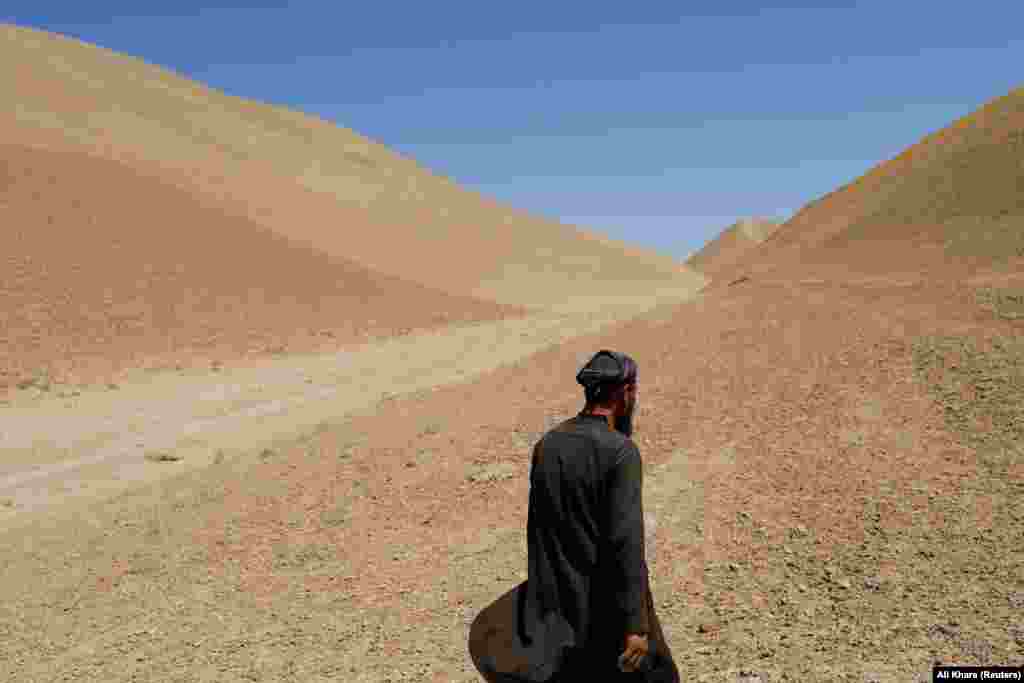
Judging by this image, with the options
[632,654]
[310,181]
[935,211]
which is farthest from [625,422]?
[310,181]

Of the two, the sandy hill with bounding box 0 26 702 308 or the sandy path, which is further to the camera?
the sandy hill with bounding box 0 26 702 308

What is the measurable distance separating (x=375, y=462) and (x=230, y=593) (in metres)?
2.95

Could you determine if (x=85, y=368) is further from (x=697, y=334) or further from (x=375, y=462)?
(x=697, y=334)

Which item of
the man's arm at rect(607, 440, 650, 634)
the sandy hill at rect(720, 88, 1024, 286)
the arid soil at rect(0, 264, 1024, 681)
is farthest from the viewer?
the sandy hill at rect(720, 88, 1024, 286)

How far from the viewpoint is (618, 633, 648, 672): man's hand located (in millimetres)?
2975

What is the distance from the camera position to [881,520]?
5.34 meters

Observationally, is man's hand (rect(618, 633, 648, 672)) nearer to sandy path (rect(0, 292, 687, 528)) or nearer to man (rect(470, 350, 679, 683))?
man (rect(470, 350, 679, 683))

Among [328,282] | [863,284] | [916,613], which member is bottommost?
[916,613]

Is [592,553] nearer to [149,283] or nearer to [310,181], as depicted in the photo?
[149,283]

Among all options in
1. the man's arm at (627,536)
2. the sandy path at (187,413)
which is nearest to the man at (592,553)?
the man's arm at (627,536)

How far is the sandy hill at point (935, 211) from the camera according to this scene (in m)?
12.5

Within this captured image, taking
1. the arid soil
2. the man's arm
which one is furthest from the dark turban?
the arid soil

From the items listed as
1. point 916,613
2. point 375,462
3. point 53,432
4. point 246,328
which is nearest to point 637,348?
point 375,462

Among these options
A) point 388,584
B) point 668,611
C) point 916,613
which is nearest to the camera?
point 916,613
